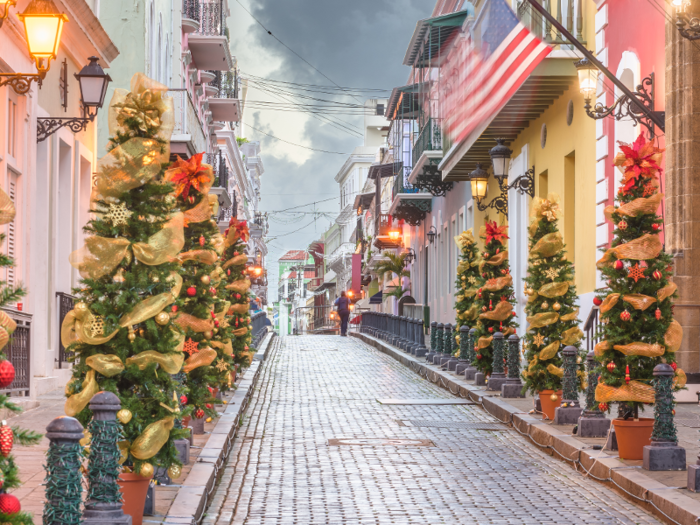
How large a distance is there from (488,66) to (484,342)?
213 inches

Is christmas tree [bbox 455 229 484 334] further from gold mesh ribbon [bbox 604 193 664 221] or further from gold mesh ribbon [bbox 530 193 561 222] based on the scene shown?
gold mesh ribbon [bbox 604 193 664 221]

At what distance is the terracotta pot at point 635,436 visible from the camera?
29.5 ft

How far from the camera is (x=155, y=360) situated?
6.47 metres

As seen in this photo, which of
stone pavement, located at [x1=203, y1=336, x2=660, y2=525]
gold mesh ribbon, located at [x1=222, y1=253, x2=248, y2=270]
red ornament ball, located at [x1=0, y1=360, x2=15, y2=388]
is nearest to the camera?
red ornament ball, located at [x1=0, y1=360, x2=15, y2=388]

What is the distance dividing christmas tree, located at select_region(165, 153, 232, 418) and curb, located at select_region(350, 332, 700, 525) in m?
3.50

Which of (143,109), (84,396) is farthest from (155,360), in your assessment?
(143,109)

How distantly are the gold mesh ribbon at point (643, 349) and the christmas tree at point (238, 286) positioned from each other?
7.98 meters

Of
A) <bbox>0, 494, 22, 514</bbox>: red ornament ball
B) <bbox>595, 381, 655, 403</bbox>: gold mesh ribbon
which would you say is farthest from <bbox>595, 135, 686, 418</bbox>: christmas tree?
<bbox>0, 494, 22, 514</bbox>: red ornament ball

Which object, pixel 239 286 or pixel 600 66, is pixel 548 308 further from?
pixel 239 286

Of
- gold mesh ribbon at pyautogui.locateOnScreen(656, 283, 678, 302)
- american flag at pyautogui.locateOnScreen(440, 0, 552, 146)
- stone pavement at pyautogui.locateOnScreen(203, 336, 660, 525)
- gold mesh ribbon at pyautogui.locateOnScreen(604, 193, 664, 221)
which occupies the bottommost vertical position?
stone pavement at pyautogui.locateOnScreen(203, 336, 660, 525)

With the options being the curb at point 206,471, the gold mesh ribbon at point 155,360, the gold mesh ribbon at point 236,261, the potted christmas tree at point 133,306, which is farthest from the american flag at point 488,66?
the gold mesh ribbon at point 155,360

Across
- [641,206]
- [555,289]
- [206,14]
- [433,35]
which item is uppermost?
[206,14]

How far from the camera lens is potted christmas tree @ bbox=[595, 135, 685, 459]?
29.5 ft

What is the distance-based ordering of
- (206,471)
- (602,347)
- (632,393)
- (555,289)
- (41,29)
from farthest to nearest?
1. (555,289)
2. (41,29)
3. (602,347)
4. (632,393)
5. (206,471)
